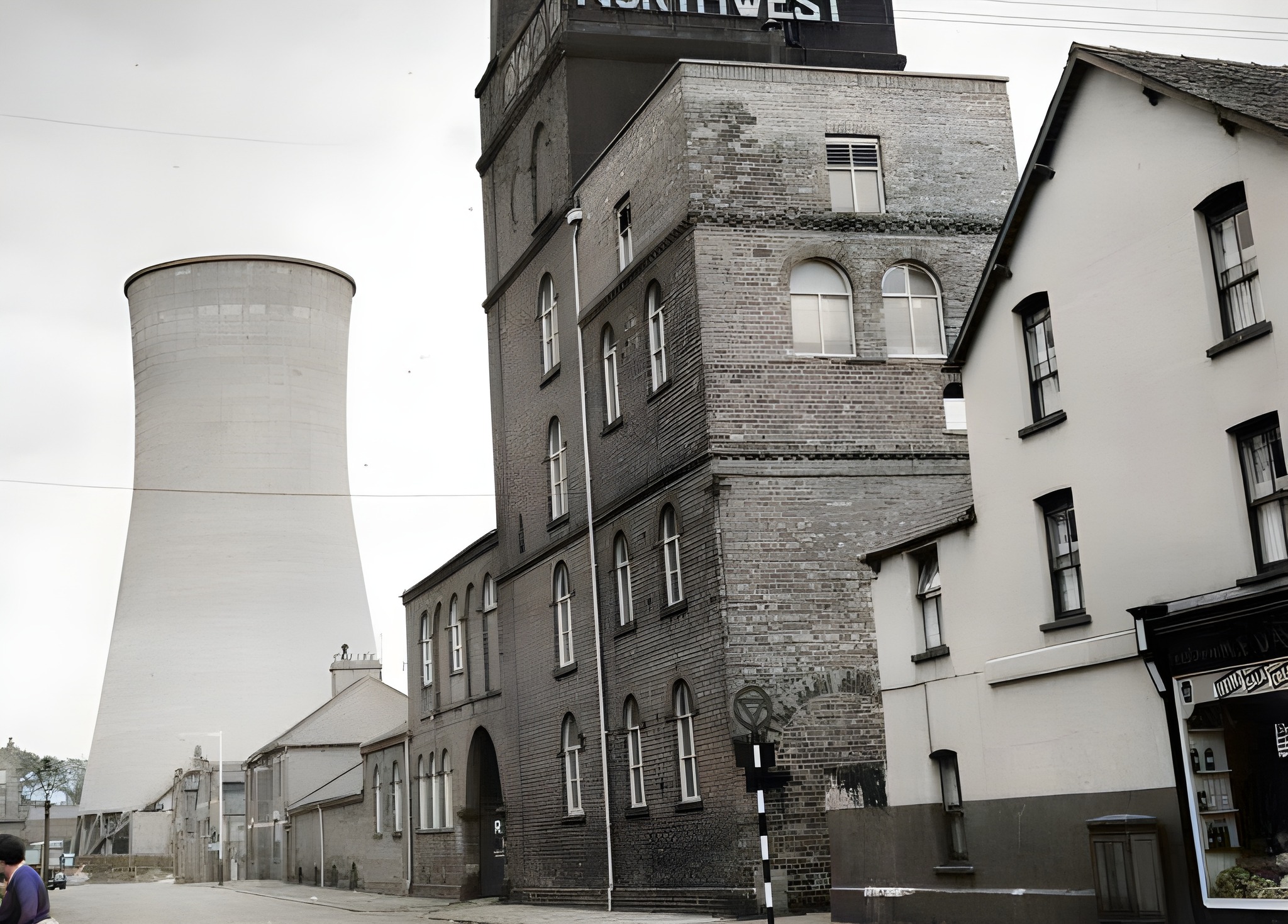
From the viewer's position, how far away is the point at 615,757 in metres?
26.9

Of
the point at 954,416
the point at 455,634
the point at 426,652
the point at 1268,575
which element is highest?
the point at 954,416

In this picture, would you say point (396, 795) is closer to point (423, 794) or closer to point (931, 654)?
point (423, 794)

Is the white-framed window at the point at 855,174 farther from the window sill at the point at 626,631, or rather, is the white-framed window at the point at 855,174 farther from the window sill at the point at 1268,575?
the window sill at the point at 1268,575

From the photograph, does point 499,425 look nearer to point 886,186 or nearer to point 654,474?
point 654,474

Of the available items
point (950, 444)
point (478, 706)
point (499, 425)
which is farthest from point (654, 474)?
point (478, 706)

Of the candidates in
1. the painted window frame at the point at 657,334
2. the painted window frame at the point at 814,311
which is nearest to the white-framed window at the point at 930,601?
the painted window frame at the point at 814,311

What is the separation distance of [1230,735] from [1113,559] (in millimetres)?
2423

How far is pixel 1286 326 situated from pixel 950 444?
10.7 meters

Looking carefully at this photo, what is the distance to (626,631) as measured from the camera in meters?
26.8

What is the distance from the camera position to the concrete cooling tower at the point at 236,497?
59.8m

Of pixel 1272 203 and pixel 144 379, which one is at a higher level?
pixel 144 379

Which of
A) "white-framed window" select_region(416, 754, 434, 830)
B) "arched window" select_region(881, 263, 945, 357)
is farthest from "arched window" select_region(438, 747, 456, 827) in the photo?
"arched window" select_region(881, 263, 945, 357)

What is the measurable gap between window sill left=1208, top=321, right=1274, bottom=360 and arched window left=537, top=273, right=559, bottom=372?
58.8 ft

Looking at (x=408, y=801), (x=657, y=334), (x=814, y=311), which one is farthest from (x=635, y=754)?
(x=408, y=801)
